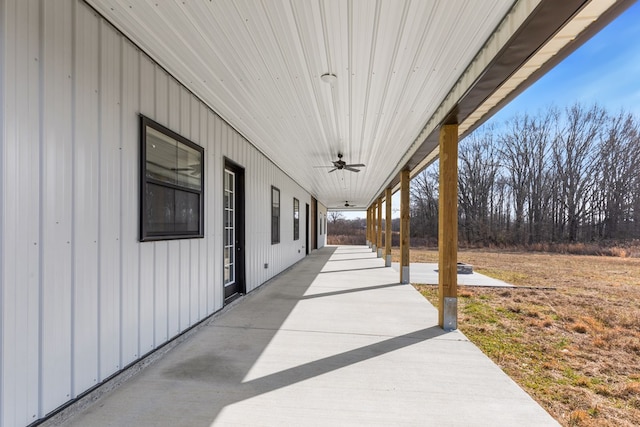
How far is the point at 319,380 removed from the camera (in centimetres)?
248

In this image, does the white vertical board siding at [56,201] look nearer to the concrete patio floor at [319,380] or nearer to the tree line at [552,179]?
the concrete patio floor at [319,380]

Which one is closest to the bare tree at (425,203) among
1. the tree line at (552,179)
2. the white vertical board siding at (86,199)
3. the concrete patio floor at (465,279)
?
the tree line at (552,179)

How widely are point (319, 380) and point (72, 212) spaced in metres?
2.16

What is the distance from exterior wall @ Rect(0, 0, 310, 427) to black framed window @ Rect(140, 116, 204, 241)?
0.28 ft

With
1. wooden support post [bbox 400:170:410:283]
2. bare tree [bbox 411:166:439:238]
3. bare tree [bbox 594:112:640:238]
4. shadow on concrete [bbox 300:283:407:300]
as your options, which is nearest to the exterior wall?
shadow on concrete [bbox 300:283:407:300]

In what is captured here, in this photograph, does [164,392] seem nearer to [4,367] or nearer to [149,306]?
[149,306]

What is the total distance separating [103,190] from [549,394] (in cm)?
387

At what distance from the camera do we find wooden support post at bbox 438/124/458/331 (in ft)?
12.2

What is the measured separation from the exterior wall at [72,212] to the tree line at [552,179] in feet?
80.7

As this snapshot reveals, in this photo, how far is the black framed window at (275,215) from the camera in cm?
722

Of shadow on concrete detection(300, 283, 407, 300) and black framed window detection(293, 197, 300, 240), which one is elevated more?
black framed window detection(293, 197, 300, 240)

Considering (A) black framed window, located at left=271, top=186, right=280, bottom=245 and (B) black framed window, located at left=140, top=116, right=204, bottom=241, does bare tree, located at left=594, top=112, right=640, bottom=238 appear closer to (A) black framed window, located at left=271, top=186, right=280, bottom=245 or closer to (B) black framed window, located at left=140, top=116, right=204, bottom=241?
(A) black framed window, located at left=271, top=186, right=280, bottom=245

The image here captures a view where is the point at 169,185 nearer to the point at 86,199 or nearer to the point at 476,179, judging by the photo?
the point at 86,199

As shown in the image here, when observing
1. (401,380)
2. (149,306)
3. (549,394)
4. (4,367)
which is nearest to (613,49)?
(549,394)
